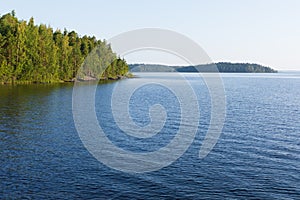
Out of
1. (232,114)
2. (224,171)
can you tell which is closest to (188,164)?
(224,171)

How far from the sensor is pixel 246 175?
3222cm

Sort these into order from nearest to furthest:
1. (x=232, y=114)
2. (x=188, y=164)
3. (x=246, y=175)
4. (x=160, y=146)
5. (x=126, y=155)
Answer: (x=246, y=175) → (x=188, y=164) → (x=126, y=155) → (x=160, y=146) → (x=232, y=114)

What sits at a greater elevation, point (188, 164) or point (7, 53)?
point (7, 53)

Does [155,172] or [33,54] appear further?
[33,54]

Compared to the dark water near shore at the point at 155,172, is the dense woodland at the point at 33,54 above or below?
above

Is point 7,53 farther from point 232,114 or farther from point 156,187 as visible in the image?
point 156,187

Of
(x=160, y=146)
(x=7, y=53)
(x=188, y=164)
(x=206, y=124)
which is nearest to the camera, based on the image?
(x=188, y=164)

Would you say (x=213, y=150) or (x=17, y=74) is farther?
(x=17, y=74)

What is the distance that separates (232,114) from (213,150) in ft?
102

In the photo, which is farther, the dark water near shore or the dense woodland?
the dense woodland

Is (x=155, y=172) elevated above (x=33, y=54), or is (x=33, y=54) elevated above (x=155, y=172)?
(x=33, y=54)

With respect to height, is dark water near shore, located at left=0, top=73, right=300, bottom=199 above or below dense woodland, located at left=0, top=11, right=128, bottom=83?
below

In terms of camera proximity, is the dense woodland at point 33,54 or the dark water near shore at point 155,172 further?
the dense woodland at point 33,54

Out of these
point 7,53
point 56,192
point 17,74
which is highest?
point 7,53
